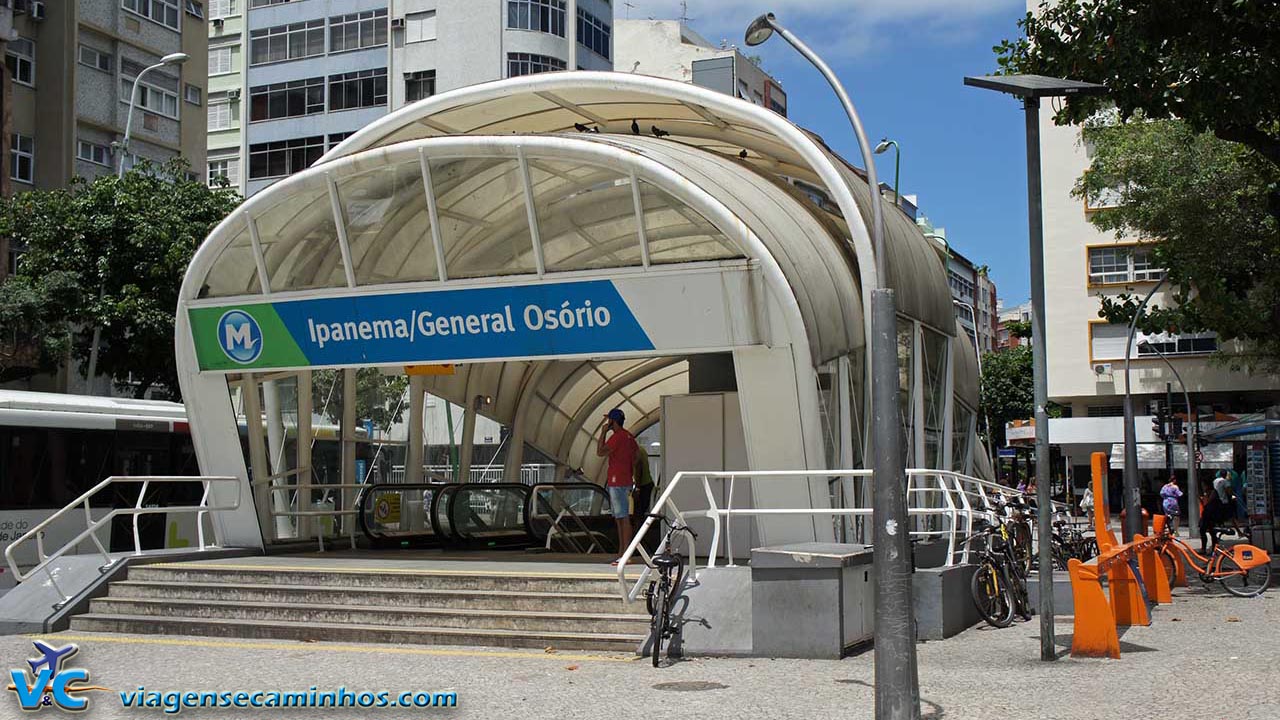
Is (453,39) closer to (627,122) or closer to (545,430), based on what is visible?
(545,430)

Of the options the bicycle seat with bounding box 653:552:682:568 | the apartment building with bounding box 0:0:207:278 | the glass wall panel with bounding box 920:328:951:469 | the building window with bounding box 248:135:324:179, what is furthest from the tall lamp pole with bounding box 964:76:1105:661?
the building window with bounding box 248:135:324:179

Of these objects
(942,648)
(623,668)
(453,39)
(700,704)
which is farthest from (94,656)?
(453,39)

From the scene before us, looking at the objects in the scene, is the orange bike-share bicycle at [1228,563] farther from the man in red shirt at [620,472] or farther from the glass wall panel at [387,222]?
the glass wall panel at [387,222]

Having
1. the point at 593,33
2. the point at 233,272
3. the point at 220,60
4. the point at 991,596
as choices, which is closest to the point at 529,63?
the point at 593,33

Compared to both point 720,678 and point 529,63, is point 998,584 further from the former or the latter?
point 529,63

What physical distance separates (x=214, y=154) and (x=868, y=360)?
4717 centimetres

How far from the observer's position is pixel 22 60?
4147 centimetres

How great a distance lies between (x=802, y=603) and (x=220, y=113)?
5193 cm

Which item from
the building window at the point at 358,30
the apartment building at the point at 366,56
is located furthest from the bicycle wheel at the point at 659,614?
the building window at the point at 358,30

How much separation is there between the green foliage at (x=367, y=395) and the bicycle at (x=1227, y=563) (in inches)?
480

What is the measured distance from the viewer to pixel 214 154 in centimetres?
5819

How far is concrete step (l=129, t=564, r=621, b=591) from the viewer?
1353 cm

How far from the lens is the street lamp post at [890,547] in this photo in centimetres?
841

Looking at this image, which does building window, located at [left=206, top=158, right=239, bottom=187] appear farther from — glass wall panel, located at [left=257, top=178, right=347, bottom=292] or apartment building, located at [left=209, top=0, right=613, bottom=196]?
glass wall panel, located at [left=257, top=178, right=347, bottom=292]
